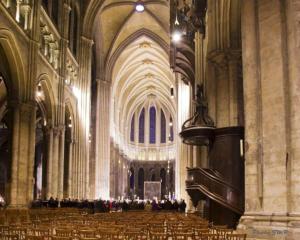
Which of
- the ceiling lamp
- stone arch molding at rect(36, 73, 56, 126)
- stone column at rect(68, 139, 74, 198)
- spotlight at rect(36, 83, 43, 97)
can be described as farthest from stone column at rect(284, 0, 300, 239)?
the ceiling lamp

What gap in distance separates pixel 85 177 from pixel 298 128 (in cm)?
3061

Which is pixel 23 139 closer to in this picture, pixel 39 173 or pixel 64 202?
pixel 64 202

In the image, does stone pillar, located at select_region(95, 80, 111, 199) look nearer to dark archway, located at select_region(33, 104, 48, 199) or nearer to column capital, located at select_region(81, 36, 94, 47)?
dark archway, located at select_region(33, 104, 48, 199)

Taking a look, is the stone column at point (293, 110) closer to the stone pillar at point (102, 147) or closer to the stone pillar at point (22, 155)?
the stone pillar at point (22, 155)

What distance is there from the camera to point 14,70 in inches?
971

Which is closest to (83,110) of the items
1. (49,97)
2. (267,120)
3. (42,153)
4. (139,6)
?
(42,153)

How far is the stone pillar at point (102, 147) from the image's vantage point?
158 feet

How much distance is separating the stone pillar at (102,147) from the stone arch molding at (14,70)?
77.8 feet

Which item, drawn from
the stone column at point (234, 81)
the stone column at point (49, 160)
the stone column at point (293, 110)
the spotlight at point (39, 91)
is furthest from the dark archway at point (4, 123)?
the stone column at point (293, 110)

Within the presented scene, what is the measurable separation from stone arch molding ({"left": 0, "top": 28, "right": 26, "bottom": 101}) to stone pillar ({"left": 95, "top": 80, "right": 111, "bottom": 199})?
2373 cm

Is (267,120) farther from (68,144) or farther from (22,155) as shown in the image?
(68,144)

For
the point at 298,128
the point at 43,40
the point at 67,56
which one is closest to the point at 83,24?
the point at 67,56

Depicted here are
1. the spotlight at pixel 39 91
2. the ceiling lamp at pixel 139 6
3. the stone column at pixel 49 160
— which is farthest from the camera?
the ceiling lamp at pixel 139 6

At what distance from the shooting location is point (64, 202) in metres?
29.1
